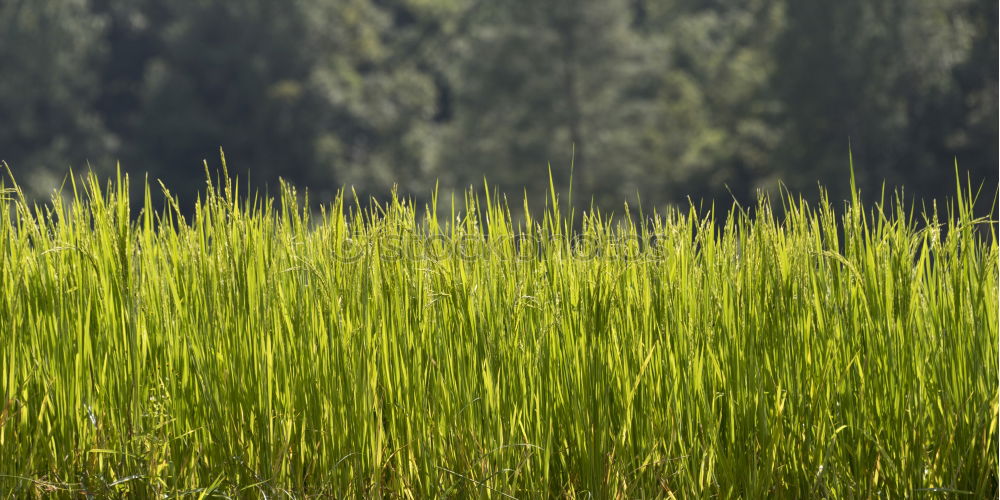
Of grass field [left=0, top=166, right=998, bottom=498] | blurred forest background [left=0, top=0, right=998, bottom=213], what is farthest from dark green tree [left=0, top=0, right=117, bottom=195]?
grass field [left=0, top=166, right=998, bottom=498]

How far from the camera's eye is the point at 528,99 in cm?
3756

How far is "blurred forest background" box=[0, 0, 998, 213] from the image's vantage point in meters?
33.8

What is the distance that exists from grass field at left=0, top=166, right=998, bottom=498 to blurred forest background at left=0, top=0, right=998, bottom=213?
97.0ft

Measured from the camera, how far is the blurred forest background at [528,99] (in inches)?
1329

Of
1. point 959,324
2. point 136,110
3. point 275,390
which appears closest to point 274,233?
point 275,390

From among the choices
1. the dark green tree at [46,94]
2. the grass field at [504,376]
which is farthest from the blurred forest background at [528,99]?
the grass field at [504,376]

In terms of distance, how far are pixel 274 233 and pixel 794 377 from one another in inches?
53.8

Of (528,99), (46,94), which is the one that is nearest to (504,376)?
(528,99)

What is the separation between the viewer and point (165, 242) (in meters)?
2.78

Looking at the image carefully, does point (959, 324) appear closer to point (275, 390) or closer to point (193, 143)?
point (275, 390)

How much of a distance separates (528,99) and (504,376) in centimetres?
3549

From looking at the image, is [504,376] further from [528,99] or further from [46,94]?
[46,94]

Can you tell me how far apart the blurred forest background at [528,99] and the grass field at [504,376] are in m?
29.6

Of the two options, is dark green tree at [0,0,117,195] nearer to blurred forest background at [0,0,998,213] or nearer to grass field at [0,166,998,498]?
blurred forest background at [0,0,998,213]
